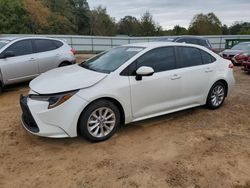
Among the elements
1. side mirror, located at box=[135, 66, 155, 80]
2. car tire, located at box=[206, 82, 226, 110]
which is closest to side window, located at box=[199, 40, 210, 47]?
car tire, located at box=[206, 82, 226, 110]

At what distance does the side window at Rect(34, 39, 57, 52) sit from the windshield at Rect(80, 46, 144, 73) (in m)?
→ 3.50

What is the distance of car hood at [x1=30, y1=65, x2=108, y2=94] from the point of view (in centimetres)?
432

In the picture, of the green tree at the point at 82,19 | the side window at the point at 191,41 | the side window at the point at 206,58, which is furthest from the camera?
the green tree at the point at 82,19

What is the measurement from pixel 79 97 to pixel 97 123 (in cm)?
53

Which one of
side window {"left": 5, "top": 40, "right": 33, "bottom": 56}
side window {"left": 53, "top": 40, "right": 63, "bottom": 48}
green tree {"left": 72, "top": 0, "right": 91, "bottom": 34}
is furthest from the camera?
green tree {"left": 72, "top": 0, "right": 91, "bottom": 34}

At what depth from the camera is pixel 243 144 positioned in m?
4.59

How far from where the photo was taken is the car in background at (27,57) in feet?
25.2

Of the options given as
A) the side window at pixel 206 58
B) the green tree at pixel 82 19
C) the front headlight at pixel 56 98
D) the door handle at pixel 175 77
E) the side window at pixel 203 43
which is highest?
the green tree at pixel 82 19

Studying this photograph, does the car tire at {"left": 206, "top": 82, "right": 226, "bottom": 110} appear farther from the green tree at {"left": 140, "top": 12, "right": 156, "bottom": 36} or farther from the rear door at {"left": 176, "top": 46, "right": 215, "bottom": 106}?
the green tree at {"left": 140, "top": 12, "right": 156, "bottom": 36}

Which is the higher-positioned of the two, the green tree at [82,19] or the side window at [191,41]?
the green tree at [82,19]

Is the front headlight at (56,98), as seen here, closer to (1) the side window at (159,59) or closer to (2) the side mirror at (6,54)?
(1) the side window at (159,59)

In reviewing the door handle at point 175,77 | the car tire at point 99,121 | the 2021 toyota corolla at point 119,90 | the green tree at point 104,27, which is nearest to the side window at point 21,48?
the 2021 toyota corolla at point 119,90

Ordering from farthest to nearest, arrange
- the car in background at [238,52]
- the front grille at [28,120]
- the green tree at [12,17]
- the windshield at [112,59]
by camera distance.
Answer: the green tree at [12,17], the car in background at [238,52], the windshield at [112,59], the front grille at [28,120]

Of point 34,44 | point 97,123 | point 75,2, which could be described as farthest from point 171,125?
point 75,2
